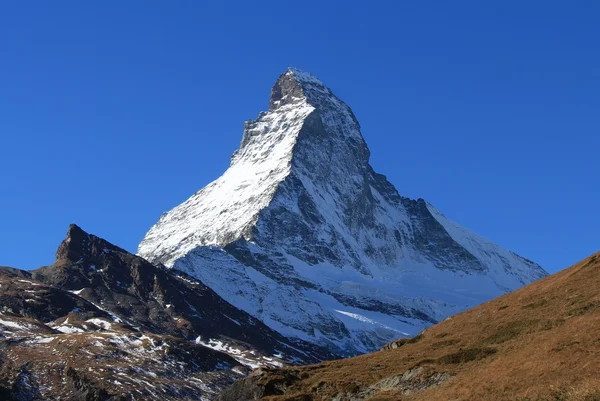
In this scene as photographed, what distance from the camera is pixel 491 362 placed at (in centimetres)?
Answer: 5819

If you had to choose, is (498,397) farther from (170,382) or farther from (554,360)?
(170,382)

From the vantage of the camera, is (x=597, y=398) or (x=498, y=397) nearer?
(x=597, y=398)

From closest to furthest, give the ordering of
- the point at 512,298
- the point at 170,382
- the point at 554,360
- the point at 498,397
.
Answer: the point at 498,397 < the point at 554,360 < the point at 512,298 < the point at 170,382

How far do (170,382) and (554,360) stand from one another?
15129cm

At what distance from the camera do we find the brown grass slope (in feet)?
157

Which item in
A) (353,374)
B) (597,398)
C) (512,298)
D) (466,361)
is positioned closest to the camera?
(597,398)

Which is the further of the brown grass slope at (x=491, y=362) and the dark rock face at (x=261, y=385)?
the dark rock face at (x=261, y=385)

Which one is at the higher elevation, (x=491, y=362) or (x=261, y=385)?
(x=261, y=385)

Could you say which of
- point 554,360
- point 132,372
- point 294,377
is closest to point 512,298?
point 294,377

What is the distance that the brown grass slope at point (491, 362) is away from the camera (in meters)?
47.8

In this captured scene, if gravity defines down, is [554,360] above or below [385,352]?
below

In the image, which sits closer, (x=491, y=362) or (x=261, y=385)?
(x=491, y=362)

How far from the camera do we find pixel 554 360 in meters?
50.2

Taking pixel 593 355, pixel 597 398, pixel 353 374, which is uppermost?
pixel 353 374
